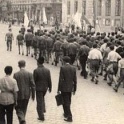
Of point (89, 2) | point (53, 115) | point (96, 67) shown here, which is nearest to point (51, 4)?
point (89, 2)

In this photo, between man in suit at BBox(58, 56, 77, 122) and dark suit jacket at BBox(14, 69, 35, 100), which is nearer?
dark suit jacket at BBox(14, 69, 35, 100)

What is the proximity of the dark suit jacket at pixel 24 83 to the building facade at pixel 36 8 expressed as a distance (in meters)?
63.6

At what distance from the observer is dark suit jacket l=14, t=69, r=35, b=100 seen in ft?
35.2

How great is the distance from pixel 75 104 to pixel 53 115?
1.73 metres

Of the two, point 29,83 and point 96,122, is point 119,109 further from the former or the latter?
point 29,83

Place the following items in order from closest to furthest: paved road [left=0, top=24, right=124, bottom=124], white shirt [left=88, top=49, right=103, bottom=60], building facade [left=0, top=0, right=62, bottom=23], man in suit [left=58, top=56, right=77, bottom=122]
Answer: man in suit [left=58, top=56, right=77, bottom=122] < paved road [left=0, top=24, right=124, bottom=124] < white shirt [left=88, top=49, right=103, bottom=60] < building facade [left=0, top=0, right=62, bottom=23]

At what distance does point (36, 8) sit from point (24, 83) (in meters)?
79.6

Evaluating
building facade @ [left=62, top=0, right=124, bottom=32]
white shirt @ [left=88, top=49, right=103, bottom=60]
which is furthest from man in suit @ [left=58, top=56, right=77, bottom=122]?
building facade @ [left=62, top=0, right=124, bottom=32]

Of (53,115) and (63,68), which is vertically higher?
(63,68)

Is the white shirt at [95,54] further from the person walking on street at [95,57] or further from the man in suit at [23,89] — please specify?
the man in suit at [23,89]

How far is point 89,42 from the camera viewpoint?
21.1 metres

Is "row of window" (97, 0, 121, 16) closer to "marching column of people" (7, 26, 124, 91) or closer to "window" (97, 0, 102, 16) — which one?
"window" (97, 0, 102, 16)

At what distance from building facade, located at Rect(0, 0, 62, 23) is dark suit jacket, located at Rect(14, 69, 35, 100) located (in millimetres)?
63608

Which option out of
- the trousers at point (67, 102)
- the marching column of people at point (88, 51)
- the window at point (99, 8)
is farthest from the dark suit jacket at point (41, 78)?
the window at point (99, 8)
